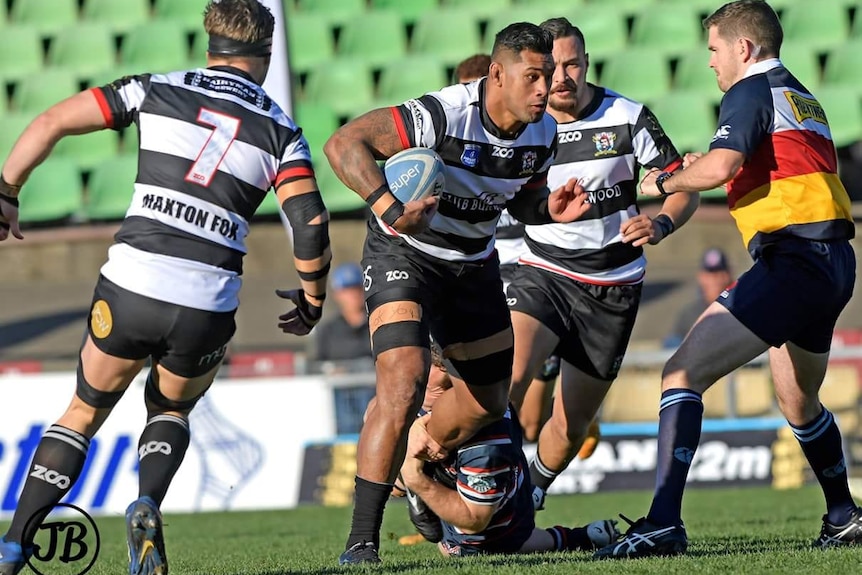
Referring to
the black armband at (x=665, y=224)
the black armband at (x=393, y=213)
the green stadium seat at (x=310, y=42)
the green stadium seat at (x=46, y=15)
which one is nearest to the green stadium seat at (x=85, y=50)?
the green stadium seat at (x=46, y=15)

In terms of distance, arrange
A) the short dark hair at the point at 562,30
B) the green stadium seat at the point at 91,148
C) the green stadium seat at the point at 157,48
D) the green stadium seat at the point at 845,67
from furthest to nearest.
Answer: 1. the green stadium seat at the point at 157,48
2. the green stadium seat at the point at 91,148
3. the green stadium seat at the point at 845,67
4. the short dark hair at the point at 562,30

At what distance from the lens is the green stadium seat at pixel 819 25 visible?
17641mm

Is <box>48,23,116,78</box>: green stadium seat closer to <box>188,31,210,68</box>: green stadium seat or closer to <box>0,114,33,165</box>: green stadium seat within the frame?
<box>0,114,33,165</box>: green stadium seat

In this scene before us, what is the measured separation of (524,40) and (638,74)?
1177 cm

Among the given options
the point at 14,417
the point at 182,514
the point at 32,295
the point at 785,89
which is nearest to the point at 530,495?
the point at 785,89

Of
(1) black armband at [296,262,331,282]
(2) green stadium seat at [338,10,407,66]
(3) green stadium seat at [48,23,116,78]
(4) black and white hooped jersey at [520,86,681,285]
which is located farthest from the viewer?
(3) green stadium seat at [48,23,116,78]

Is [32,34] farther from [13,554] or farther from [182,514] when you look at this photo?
[13,554]

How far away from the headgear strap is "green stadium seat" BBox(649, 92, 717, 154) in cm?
1169

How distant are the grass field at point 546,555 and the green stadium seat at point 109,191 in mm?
6424

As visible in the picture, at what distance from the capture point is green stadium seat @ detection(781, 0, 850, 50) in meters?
17.6

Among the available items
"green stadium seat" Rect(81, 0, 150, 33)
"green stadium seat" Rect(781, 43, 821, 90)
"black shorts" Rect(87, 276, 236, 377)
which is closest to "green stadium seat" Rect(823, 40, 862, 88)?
"green stadium seat" Rect(781, 43, 821, 90)

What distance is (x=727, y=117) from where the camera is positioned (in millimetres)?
5719

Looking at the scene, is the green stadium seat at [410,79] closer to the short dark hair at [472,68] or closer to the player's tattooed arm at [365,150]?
the short dark hair at [472,68]

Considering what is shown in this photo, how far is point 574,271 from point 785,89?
6.88 ft
